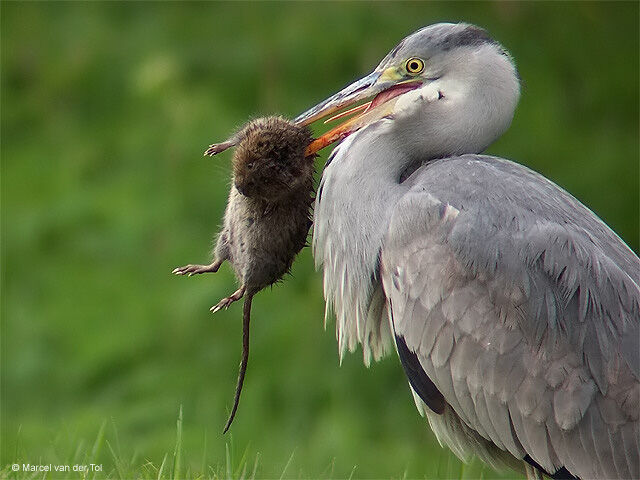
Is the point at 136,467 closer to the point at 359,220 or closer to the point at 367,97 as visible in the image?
the point at 359,220

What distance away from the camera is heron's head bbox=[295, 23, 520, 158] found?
16.5 feet

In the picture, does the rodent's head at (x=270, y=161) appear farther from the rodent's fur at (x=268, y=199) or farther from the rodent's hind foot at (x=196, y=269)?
the rodent's hind foot at (x=196, y=269)

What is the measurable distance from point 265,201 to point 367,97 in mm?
793

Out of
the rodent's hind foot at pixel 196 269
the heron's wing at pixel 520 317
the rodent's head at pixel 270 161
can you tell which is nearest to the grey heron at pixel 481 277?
the heron's wing at pixel 520 317

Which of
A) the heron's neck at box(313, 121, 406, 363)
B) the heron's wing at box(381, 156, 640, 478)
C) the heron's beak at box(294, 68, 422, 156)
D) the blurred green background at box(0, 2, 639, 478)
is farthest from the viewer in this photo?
the blurred green background at box(0, 2, 639, 478)

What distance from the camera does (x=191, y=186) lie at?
352 inches

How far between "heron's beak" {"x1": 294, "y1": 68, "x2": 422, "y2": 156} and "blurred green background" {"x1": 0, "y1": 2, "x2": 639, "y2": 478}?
2.56 m

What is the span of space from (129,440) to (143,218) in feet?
6.54

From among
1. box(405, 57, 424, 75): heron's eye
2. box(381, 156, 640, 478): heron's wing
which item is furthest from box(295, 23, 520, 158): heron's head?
box(381, 156, 640, 478): heron's wing

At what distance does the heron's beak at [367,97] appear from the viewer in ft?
→ 16.9

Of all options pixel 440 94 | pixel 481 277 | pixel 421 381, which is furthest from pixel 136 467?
pixel 440 94

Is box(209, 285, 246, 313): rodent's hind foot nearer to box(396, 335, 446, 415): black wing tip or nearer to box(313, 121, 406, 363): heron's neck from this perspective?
box(313, 121, 406, 363): heron's neck

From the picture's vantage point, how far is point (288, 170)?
4699 mm

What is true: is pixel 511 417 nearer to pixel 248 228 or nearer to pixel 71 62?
pixel 248 228
